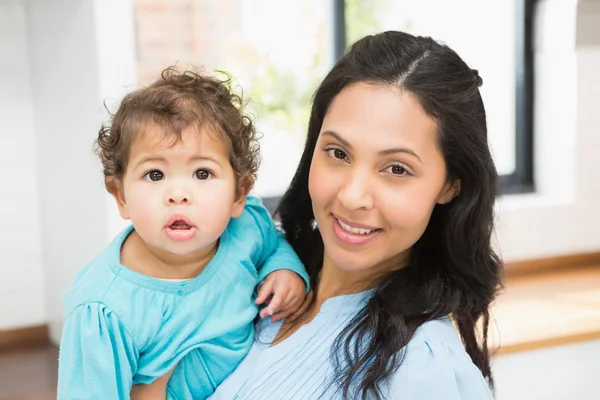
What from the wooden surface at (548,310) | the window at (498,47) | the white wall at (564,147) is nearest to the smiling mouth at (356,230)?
the wooden surface at (548,310)

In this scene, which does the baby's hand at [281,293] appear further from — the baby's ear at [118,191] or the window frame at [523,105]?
the window frame at [523,105]

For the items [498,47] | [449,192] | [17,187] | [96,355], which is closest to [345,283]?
[449,192]

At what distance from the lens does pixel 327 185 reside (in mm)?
1357

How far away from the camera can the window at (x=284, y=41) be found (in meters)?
3.10

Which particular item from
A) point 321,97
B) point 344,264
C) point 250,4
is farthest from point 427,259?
point 250,4

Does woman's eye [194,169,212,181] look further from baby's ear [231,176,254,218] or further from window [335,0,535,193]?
window [335,0,535,193]

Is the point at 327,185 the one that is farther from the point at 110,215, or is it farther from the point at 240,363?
the point at 110,215

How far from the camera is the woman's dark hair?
4.29 ft

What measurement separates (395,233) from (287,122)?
195 cm

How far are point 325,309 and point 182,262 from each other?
268 mm

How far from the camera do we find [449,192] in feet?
4.64

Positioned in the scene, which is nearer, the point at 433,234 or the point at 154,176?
the point at 154,176

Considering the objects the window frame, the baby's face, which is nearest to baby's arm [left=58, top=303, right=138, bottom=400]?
the baby's face

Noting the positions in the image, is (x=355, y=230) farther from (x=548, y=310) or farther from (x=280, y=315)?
(x=548, y=310)
